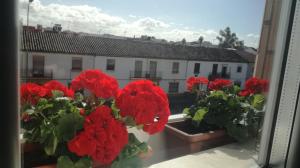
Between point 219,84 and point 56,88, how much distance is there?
3.09ft

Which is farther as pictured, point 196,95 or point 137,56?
point 196,95

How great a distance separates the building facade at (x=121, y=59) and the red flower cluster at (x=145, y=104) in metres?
0.07

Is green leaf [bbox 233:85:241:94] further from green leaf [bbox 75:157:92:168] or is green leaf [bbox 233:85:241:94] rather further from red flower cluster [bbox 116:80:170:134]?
green leaf [bbox 75:157:92:168]

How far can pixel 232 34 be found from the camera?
125cm

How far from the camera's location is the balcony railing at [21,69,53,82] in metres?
0.68

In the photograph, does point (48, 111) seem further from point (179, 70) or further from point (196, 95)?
point (196, 95)

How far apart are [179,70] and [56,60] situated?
51cm

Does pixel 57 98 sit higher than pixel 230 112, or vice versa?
pixel 57 98

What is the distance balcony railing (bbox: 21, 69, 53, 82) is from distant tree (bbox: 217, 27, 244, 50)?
763 millimetres

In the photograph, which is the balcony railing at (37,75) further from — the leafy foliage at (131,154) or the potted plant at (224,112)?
the potted plant at (224,112)

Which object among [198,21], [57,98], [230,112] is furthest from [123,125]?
[230,112]

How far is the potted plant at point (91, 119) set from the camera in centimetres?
77

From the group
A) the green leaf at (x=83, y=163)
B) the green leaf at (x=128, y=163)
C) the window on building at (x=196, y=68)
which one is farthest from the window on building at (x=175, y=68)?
the green leaf at (x=83, y=163)

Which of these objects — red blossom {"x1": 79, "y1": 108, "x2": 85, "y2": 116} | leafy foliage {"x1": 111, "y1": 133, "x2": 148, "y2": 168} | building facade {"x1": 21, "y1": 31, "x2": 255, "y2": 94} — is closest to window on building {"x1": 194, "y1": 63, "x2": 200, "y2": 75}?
building facade {"x1": 21, "y1": 31, "x2": 255, "y2": 94}
